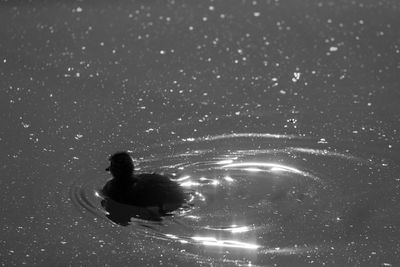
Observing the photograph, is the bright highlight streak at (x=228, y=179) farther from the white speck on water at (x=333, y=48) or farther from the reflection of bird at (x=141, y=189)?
the white speck on water at (x=333, y=48)

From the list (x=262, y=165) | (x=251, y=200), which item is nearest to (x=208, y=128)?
(x=262, y=165)

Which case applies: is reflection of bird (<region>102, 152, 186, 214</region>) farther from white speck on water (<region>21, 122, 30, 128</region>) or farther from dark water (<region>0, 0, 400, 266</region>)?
white speck on water (<region>21, 122, 30, 128</region>)

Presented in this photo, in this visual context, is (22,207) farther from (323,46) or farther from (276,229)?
(323,46)

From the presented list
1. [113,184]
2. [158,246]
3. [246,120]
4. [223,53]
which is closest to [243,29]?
[223,53]

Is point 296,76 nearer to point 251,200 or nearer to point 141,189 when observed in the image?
point 251,200

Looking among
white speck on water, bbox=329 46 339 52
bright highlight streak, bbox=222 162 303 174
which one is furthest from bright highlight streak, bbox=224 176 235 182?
white speck on water, bbox=329 46 339 52

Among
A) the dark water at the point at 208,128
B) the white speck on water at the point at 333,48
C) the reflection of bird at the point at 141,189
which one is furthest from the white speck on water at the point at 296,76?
the reflection of bird at the point at 141,189
